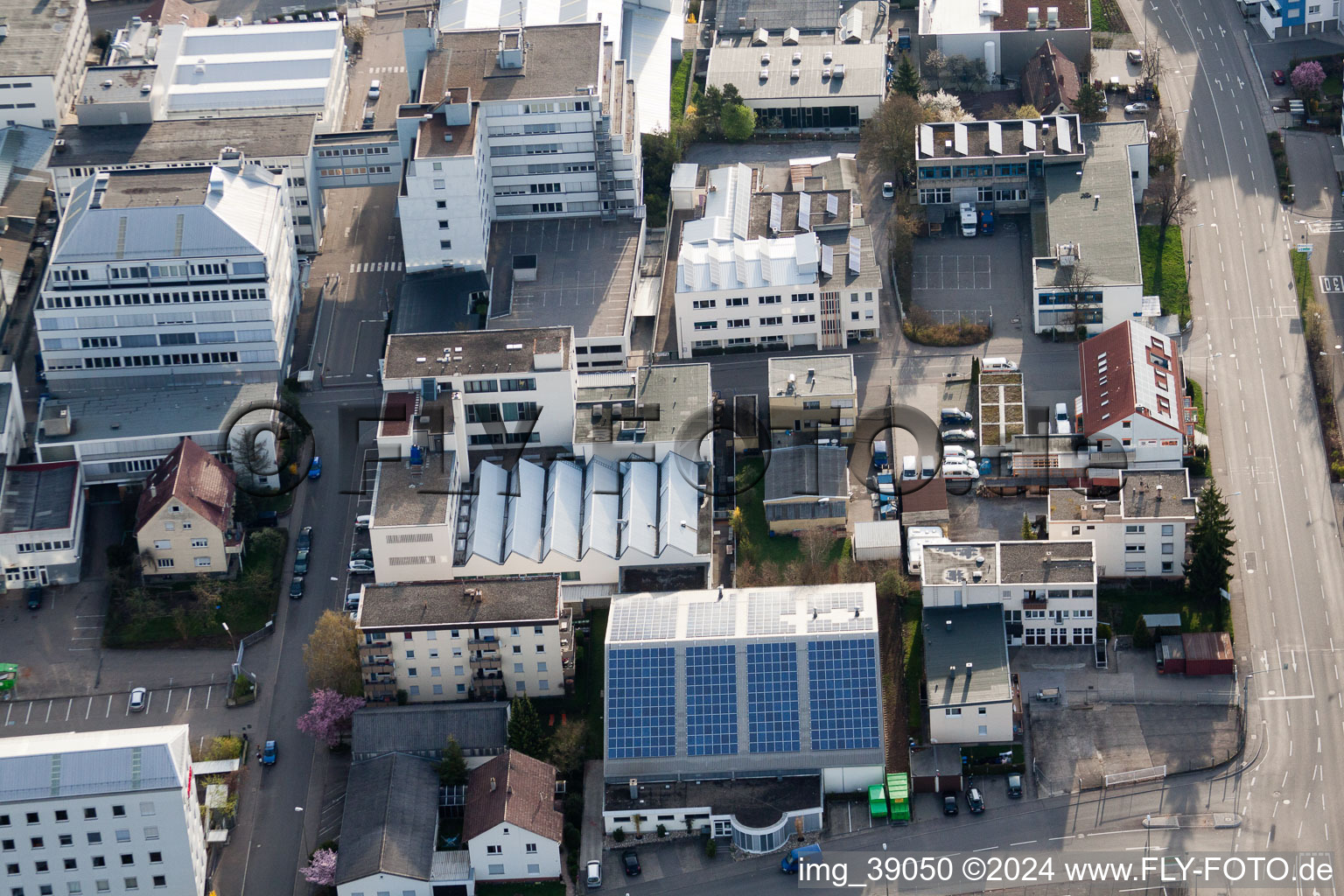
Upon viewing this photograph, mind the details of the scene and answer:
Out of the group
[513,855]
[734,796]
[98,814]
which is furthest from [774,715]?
[98,814]

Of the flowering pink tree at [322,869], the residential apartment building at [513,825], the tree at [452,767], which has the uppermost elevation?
the tree at [452,767]

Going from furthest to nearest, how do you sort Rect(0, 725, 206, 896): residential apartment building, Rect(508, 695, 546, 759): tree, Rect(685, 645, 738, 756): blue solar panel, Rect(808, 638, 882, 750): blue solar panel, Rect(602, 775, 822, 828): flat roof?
1. Rect(508, 695, 546, 759): tree
2. Rect(685, 645, 738, 756): blue solar panel
3. Rect(808, 638, 882, 750): blue solar panel
4. Rect(602, 775, 822, 828): flat roof
5. Rect(0, 725, 206, 896): residential apartment building

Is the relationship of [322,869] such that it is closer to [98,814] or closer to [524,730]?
[98,814]

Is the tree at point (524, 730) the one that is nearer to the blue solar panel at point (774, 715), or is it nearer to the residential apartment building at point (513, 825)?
the residential apartment building at point (513, 825)

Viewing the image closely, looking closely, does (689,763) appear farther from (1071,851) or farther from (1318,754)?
A: (1318,754)

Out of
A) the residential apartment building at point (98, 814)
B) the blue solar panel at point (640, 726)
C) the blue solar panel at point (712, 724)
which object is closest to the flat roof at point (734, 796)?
the blue solar panel at point (640, 726)

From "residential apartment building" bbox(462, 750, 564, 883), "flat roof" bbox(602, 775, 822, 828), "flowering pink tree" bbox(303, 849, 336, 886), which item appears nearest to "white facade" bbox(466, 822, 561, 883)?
"residential apartment building" bbox(462, 750, 564, 883)

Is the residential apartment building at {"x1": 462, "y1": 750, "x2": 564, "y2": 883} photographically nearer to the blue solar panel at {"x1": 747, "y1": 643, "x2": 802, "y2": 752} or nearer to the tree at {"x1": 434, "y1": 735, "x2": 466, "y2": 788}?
the tree at {"x1": 434, "y1": 735, "x2": 466, "y2": 788}
